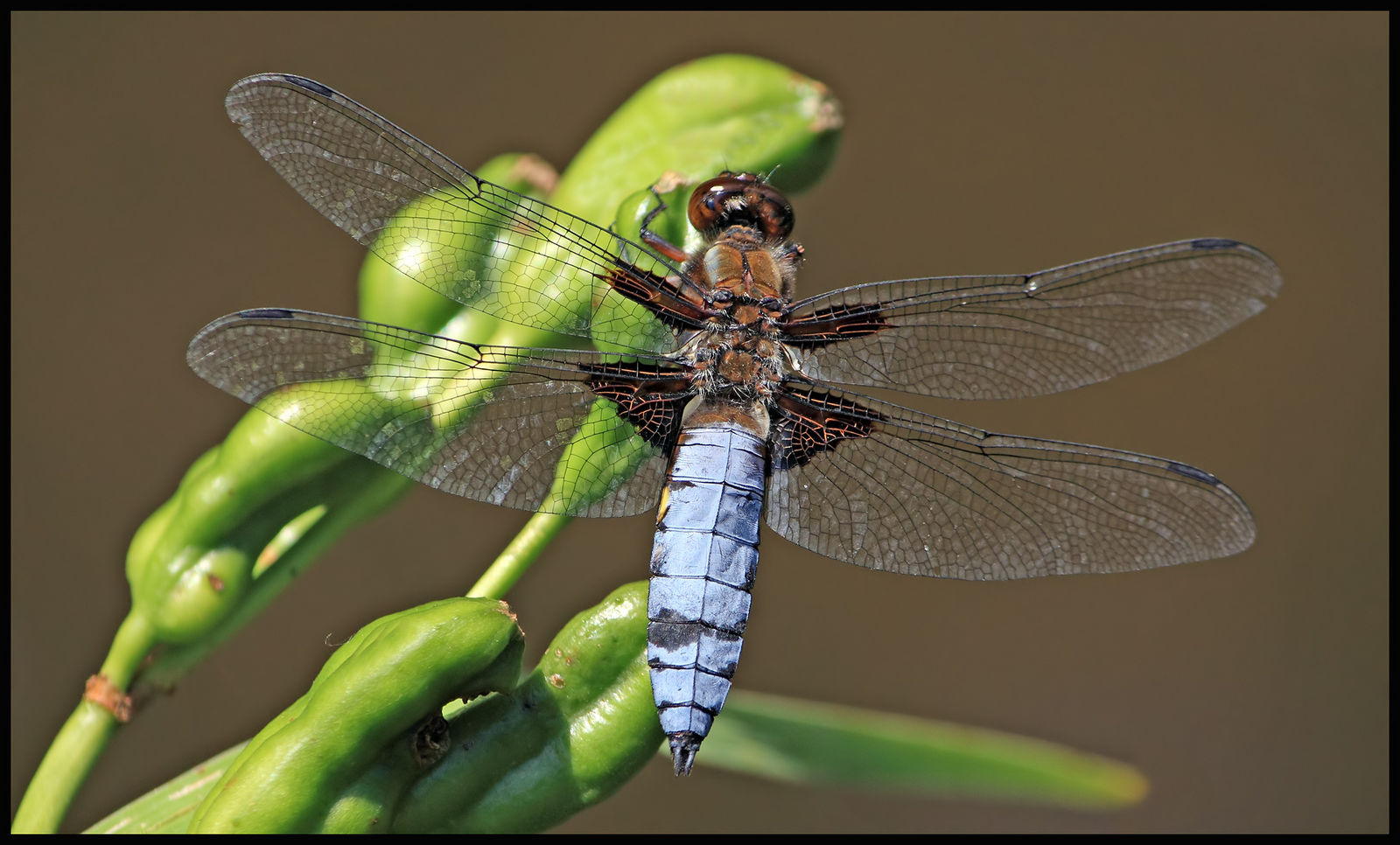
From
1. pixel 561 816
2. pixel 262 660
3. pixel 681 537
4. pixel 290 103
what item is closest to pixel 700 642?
pixel 681 537

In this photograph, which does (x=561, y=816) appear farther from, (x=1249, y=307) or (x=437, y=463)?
(x=1249, y=307)

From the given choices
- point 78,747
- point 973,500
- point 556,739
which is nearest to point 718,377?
point 973,500

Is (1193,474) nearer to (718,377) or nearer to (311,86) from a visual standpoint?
(718,377)

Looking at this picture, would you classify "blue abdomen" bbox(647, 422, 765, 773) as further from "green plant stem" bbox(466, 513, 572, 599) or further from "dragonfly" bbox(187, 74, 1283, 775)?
"green plant stem" bbox(466, 513, 572, 599)

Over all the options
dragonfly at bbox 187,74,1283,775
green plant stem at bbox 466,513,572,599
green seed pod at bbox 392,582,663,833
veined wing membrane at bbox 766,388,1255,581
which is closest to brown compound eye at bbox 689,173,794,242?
dragonfly at bbox 187,74,1283,775

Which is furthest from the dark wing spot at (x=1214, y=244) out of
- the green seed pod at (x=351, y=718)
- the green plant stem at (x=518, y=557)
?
the green seed pod at (x=351, y=718)

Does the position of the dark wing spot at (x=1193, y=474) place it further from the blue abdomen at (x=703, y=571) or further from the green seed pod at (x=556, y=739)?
the green seed pod at (x=556, y=739)
